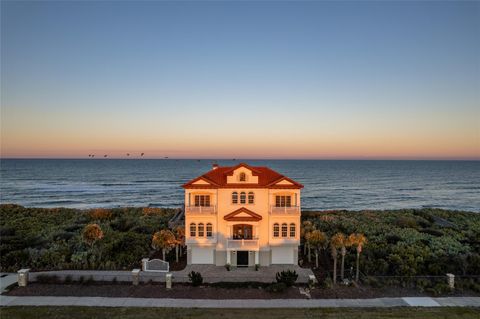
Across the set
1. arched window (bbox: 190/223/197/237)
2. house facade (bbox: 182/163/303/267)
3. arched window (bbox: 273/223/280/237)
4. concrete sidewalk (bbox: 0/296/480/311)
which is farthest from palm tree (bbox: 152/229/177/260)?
arched window (bbox: 273/223/280/237)

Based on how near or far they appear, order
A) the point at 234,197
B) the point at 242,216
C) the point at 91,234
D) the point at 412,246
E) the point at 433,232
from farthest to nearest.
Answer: the point at 433,232
the point at 412,246
the point at 91,234
the point at 234,197
the point at 242,216

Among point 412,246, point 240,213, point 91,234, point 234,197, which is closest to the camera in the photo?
point 240,213

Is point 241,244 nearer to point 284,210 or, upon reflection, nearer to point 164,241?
point 284,210

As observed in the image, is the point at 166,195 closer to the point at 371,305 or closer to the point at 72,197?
the point at 72,197

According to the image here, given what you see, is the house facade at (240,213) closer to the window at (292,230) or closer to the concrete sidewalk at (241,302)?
the window at (292,230)

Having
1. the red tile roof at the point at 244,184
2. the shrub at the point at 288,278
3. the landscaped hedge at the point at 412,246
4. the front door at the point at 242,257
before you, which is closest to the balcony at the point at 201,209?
the red tile roof at the point at 244,184

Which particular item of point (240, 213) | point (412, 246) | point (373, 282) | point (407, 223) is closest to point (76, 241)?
point (240, 213)

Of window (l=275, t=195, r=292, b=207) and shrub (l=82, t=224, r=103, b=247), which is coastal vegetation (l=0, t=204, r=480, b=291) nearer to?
shrub (l=82, t=224, r=103, b=247)

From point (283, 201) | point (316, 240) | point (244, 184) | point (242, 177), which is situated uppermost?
point (242, 177)
